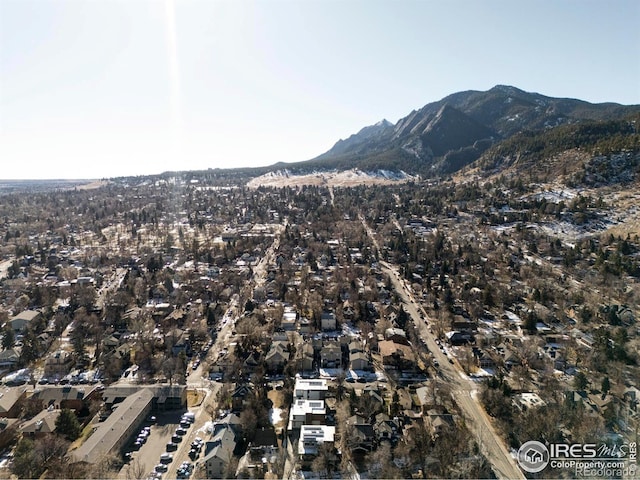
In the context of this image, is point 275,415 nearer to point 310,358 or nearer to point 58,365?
point 310,358

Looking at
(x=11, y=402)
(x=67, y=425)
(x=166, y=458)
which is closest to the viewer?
(x=166, y=458)

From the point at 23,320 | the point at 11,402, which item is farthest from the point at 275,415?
the point at 23,320

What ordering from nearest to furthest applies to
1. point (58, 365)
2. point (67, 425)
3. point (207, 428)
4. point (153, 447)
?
point (153, 447), point (67, 425), point (207, 428), point (58, 365)

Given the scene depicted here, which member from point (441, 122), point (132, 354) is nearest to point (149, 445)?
point (132, 354)

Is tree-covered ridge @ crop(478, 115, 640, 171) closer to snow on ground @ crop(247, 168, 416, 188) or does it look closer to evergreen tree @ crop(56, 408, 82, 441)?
snow on ground @ crop(247, 168, 416, 188)

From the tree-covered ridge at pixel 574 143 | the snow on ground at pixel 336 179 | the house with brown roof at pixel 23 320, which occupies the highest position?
the tree-covered ridge at pixel 574 143

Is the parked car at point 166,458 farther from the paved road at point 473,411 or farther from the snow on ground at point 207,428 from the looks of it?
the paved road at point 473,411

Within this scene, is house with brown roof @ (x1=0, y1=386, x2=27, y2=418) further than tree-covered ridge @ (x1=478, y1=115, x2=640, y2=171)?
No

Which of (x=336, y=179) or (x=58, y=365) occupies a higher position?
(x=336, y=179)

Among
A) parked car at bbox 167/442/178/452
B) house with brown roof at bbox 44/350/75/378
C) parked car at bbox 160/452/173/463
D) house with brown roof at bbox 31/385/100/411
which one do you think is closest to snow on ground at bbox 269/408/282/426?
parked car at bbox 167/442/178/452

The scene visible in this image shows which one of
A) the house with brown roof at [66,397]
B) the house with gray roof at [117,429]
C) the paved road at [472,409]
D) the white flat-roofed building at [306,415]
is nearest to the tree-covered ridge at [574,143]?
the paved road at [472,409]

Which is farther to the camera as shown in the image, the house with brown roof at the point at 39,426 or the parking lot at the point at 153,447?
the house with brown roof at the point at 39,426

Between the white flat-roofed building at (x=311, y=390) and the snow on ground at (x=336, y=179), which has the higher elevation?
the snow on ground at (x=336, y=179)

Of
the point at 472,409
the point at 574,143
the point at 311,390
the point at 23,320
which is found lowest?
the point at 472,409
